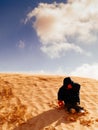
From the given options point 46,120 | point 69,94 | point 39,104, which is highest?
point 69,94

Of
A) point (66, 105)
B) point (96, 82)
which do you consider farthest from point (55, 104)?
point (96, 82)

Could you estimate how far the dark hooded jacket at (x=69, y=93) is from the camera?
10.5 meters

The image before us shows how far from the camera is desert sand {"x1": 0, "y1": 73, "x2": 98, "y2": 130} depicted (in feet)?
31.3

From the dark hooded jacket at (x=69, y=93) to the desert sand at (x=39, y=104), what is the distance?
0.38 meters

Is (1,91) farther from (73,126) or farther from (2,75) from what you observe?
(73,126)

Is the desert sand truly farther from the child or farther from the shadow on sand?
the child

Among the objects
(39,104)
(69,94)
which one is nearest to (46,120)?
(69,94)

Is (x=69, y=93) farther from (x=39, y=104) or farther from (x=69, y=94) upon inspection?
(x=39, y=104)

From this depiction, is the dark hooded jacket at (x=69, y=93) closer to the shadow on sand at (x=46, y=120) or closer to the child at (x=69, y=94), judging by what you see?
the child at (x=69, y=94)

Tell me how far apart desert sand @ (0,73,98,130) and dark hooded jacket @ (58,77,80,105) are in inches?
15.0

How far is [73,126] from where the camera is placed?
30.5 feet

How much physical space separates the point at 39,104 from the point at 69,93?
132 cm

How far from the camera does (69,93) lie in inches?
417

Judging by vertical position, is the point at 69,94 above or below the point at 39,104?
above
